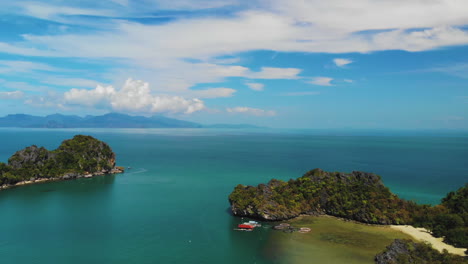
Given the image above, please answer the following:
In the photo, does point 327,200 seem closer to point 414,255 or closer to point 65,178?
point 414,255

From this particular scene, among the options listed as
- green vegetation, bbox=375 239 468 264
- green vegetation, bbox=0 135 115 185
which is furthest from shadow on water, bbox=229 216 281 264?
green vegetation, bbox=0 135 115 185

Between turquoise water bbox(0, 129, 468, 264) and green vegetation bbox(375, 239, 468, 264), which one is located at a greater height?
green vegetation bbox(375, 239, 468, 264)

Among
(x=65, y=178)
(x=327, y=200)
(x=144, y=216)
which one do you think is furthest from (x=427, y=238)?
(x=65, y=178)

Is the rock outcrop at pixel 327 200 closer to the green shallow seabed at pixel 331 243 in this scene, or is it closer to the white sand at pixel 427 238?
the white sand at pixel 427 238

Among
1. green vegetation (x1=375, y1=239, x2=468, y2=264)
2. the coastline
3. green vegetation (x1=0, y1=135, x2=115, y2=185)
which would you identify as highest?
green vegetation (x1=0, y1=135, x2=115, y2=185)

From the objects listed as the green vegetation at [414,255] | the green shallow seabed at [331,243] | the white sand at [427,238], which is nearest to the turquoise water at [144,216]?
the green shallow seabed at [331,243]

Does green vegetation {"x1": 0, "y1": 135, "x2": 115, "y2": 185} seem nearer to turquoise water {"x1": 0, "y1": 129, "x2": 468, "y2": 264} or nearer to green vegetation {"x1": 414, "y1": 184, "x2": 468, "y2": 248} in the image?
turquoise water {"x1": 0, "y1": 129, "x2": 468, "y2": 264}
